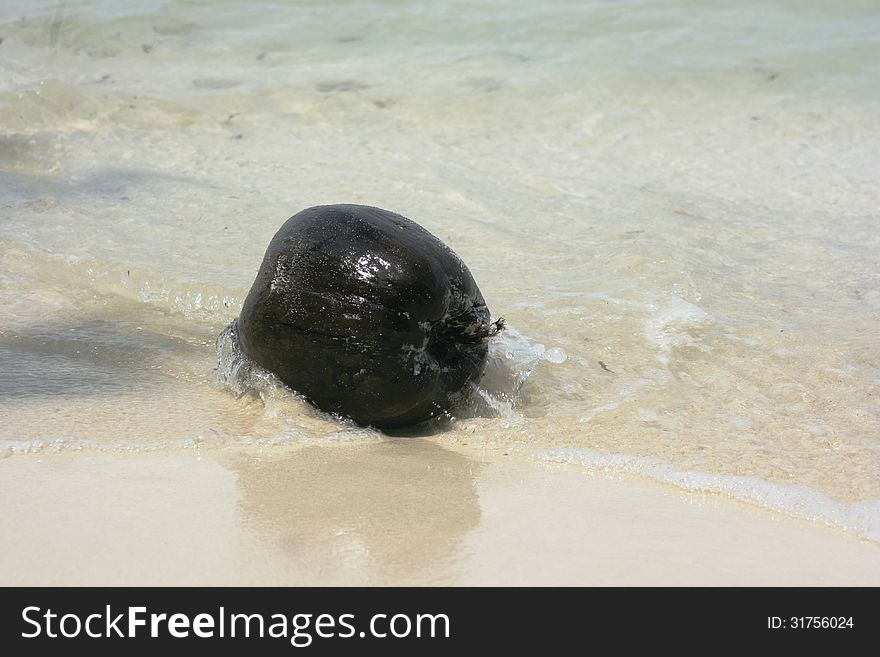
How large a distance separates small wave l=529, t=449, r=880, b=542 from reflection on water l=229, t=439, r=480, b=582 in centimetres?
40

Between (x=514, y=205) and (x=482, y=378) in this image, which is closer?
(x=482, y=378)

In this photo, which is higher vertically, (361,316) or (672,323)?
(361,316)

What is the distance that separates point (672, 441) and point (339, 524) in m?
1.36

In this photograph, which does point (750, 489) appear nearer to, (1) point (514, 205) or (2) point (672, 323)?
(2) point (672, 323)

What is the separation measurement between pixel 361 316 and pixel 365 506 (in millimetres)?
686

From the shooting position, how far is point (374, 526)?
2760 mm

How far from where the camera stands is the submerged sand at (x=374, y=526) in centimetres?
248

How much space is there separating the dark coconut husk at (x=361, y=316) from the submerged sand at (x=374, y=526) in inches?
8.6

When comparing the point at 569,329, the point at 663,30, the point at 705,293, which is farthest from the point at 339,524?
the point at 663,30

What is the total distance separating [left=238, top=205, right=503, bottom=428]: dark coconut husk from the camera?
332 cm

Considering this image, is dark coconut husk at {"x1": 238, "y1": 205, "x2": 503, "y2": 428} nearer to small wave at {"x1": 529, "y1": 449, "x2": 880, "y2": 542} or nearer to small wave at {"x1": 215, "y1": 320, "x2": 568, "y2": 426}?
small wave at {"x1": 215, "y1": 320, "x2": 568, "y2": 426}

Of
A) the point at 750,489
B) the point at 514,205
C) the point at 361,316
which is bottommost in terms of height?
the point at 750,489

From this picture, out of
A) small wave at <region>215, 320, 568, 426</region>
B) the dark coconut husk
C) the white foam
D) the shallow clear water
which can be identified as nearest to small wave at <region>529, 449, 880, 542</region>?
the shallow clear water

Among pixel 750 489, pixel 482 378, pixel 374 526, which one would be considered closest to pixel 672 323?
pixel 482 378
